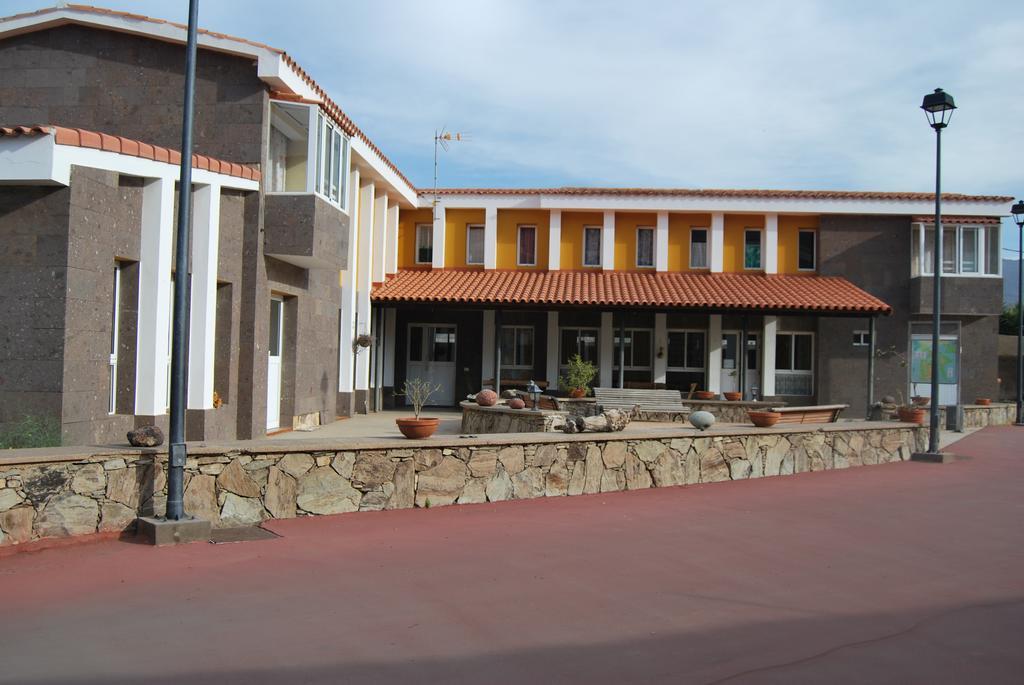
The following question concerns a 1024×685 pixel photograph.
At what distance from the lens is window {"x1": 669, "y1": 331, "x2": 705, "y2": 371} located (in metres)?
25.2

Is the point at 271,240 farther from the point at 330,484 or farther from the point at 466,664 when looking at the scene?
the point at 466,664

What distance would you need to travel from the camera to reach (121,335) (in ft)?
36.5

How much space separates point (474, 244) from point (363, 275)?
216 inches

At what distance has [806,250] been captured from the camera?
84.6 feet

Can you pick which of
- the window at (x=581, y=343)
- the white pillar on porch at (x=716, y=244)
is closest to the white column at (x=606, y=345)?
the window at (x=581, y=343)

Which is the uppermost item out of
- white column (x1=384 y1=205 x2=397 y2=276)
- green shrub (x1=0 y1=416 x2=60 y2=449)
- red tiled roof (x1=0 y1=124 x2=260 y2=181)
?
white column (x1=384 y1=205 x2=397 y2=276)

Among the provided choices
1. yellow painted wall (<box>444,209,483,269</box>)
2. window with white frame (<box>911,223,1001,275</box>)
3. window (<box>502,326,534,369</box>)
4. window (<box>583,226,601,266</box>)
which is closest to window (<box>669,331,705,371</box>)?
window (<box>583,226,601,266</box>)

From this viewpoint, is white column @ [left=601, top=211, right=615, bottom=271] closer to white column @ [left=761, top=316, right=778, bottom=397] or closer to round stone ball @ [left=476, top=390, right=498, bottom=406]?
white column @ [left=761, top=316, right=778, bottom=397]

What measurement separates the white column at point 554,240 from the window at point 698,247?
3994 mm

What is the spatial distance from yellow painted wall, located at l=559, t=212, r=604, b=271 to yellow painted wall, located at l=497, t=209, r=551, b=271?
52cm

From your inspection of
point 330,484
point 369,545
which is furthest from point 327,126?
point 369,545

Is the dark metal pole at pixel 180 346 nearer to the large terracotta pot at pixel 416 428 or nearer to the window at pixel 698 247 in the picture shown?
the large terracotta pot at pixel 416 428

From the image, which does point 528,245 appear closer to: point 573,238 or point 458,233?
point 573,238

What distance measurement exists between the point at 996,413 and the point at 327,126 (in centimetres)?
2030
